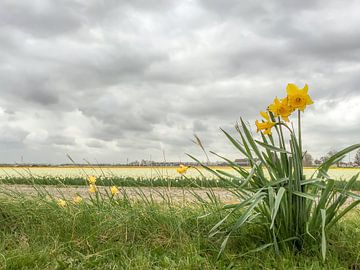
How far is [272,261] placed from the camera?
312 cm

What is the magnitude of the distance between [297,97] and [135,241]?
1955 millimetres

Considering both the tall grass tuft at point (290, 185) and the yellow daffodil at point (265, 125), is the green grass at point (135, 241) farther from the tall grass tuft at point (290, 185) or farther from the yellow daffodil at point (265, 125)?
the yellow daffodil at point (265, 125)

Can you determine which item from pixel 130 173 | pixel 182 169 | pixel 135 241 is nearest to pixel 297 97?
pixel 182 169

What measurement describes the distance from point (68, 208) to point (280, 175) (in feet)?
7.85

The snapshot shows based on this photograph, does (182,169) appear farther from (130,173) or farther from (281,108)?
(130,173)

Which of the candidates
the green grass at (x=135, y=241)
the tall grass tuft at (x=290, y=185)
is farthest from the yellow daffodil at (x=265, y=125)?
the green grass at (x=135, y=241)

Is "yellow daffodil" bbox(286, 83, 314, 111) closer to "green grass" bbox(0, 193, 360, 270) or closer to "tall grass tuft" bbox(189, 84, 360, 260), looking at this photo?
"tall grass tuft" bbox(189, 84, 360, 260)

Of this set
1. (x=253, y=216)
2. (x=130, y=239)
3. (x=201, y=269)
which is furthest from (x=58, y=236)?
(x=253, y=216)

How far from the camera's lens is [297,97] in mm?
3230

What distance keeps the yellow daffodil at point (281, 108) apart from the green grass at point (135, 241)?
110 cm

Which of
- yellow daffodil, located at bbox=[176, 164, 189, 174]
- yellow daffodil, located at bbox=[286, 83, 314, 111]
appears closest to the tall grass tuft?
yellow daffodil, located at bbox=[286, 83, 314, 111]

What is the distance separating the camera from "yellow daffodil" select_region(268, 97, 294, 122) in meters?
3.28

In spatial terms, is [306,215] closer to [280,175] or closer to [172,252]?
[280,175]

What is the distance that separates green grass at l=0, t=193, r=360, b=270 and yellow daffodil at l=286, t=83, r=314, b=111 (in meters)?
1.18
